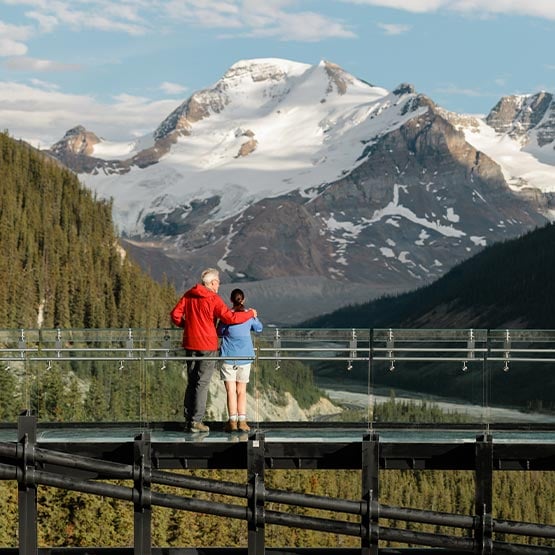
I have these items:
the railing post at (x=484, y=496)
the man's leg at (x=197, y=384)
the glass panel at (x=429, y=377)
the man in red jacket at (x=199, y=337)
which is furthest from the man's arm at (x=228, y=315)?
the railing post at (x=484, y=496)

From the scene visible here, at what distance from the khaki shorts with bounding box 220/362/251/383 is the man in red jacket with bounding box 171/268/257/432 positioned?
0.82 feet

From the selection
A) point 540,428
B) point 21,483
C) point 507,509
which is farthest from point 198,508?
point 507,509

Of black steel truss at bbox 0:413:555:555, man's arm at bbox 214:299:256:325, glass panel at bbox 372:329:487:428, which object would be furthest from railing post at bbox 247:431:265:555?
glass panel at bbox 372:329:487:428

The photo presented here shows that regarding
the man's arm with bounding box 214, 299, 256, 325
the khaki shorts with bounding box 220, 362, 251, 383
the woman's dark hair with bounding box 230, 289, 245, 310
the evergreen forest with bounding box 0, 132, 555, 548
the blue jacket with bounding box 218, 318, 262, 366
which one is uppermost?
the woman's dark hair with bounding box 230, 289, 245, 310

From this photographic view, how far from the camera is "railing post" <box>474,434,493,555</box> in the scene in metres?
23.1

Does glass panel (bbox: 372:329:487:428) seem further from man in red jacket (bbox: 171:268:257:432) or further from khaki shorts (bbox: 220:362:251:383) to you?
man in red jacket (bbox: 171:268:257:432)

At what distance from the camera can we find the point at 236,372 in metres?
25.5

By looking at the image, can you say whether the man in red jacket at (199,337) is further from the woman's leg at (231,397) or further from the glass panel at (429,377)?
the glass panel at (429,377)

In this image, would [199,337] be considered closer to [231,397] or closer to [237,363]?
[237,363]

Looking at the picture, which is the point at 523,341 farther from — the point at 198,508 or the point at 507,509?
A: the point at 507,509

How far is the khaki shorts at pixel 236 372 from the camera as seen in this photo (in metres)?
25.5

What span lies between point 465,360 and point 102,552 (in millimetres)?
7147

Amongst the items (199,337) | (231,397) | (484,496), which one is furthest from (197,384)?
(484,496)

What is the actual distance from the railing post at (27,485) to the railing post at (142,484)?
1.60 meters
